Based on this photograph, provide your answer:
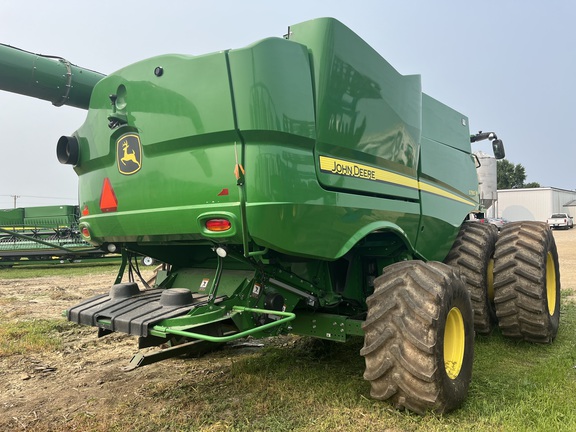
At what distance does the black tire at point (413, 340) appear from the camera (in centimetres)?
292

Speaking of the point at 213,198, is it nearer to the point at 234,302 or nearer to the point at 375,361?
the point at 234,302

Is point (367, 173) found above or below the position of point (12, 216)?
above

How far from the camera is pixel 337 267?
3.90 meters

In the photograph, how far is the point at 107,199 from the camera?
3.41 m

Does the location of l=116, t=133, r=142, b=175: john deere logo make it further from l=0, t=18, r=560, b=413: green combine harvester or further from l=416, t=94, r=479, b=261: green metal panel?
l=416, t=94, r=479, b=261: green metal panel

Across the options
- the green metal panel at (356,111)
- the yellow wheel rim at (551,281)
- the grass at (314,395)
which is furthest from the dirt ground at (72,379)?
the yellow wheel rim at (551,281)

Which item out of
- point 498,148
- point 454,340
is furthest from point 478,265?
point 498,148

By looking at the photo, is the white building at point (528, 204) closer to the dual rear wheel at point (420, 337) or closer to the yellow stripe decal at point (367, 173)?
the yellow stripe decal at point (367, 173)

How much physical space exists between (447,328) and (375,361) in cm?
70

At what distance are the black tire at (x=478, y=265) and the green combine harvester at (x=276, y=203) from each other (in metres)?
1.14

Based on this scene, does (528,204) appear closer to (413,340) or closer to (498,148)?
(498,148)

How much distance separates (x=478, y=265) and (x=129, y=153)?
12.0 feet

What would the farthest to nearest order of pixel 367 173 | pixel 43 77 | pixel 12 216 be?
pixel 12 216
pixel 43 77
pixel 367 173

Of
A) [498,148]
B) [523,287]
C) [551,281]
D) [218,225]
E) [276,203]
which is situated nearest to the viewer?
[276,203]
